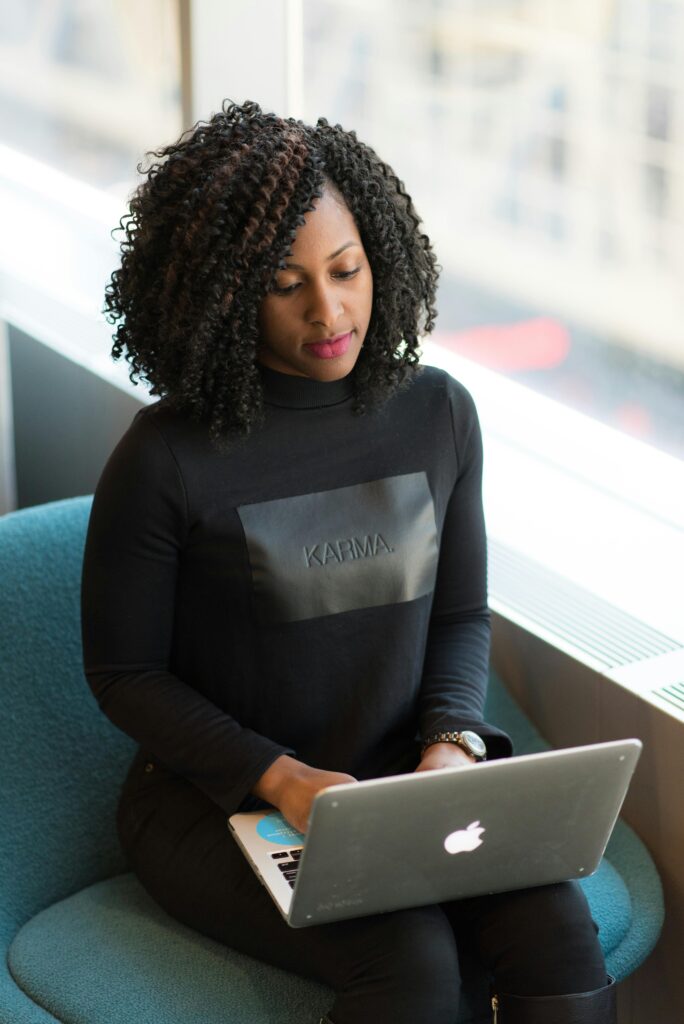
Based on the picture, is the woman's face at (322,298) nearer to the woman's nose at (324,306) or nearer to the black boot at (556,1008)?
the woman's nose at (324,306)

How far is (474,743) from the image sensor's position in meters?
1.41

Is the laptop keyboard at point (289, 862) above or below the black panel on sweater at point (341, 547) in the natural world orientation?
below

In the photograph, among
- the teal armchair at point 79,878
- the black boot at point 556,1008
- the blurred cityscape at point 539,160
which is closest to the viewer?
the black boot at point 556,1008

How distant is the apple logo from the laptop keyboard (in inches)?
6.5

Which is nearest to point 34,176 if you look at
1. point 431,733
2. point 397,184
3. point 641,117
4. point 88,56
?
point 88,56

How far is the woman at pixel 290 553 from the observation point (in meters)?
1.27

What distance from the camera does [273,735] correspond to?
1452 millimetres

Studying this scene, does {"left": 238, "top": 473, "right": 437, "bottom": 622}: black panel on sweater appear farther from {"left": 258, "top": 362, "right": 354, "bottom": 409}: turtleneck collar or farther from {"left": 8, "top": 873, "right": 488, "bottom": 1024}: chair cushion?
{"left": 8, "top": 873, "right": 488, "bottom": 1024}: chair cushion

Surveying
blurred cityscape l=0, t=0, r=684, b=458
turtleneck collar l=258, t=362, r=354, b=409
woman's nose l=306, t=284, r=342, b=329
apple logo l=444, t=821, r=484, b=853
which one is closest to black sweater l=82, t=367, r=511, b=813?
turtleneck collar l=258, t=362, r=354, b=409

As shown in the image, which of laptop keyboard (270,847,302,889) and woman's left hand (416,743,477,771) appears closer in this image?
laptop keyboard (270,847,302,889)

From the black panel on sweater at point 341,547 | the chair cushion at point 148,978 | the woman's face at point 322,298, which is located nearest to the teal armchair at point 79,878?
the chair cushion at point 148,978

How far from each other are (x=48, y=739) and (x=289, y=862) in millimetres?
469

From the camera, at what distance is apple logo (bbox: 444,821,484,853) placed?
1167 millimetres

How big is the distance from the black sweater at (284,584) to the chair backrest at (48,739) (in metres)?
0.17
